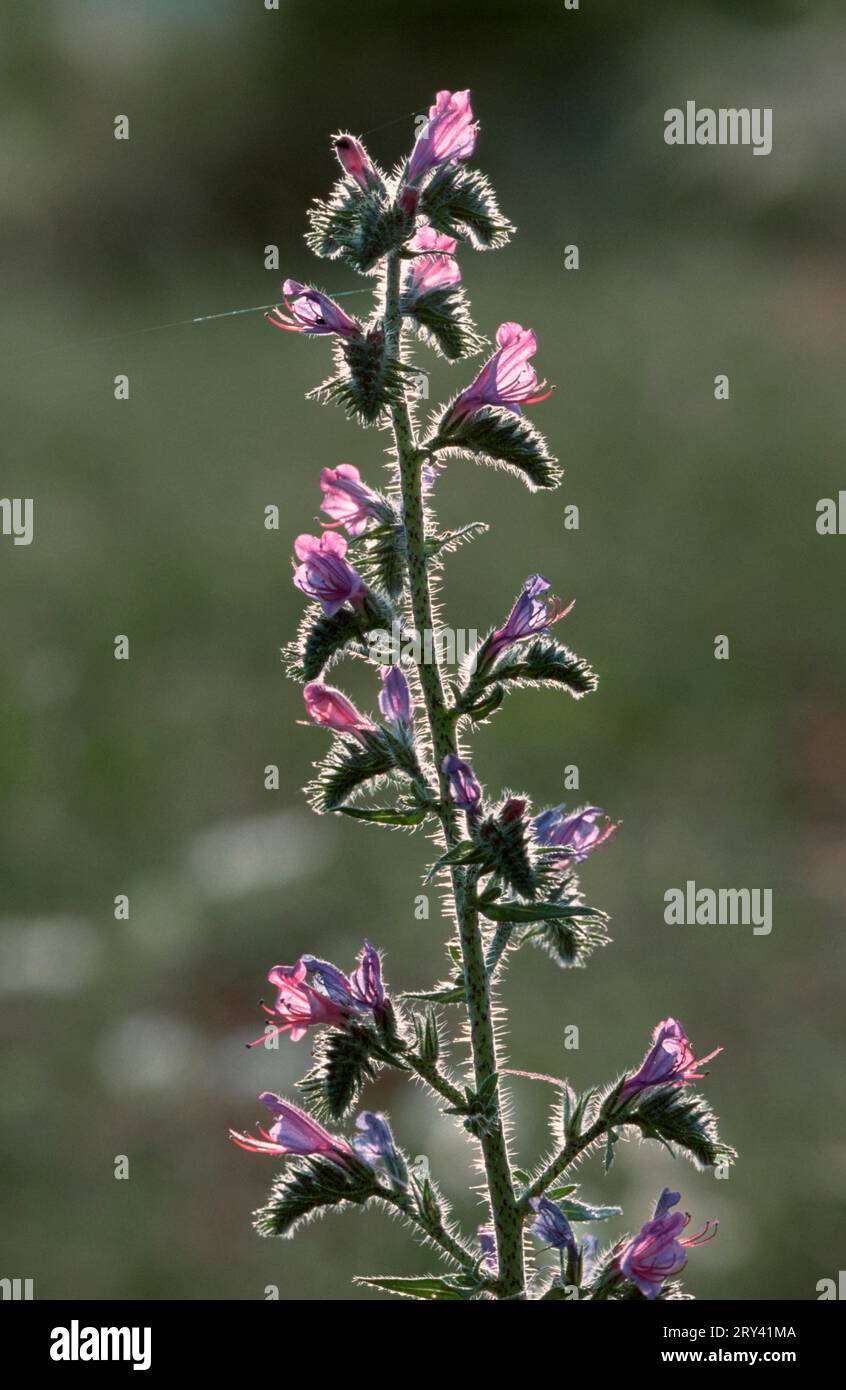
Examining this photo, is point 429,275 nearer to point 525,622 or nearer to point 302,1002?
point 525,622

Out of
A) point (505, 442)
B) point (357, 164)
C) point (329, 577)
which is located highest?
point (357, 164)

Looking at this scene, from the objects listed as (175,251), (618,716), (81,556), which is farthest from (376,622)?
(175,251)

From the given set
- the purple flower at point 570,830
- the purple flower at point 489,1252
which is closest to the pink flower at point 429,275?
the purple flower at point 570,830

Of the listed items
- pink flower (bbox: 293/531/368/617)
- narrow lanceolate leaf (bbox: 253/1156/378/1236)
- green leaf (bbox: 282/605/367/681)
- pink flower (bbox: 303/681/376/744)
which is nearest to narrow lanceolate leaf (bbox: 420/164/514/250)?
pink flower (bbox: 293/531/368/617)

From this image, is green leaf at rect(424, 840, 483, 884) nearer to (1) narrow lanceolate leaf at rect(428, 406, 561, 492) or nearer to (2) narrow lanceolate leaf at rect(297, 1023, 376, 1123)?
(2) narrow lanceolate leaf at rect(297, 1023, 376, 1123)

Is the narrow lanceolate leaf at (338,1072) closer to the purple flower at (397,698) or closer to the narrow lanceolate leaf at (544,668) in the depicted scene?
the purple flower at (397,698)

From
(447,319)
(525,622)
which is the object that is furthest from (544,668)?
(447,319)
